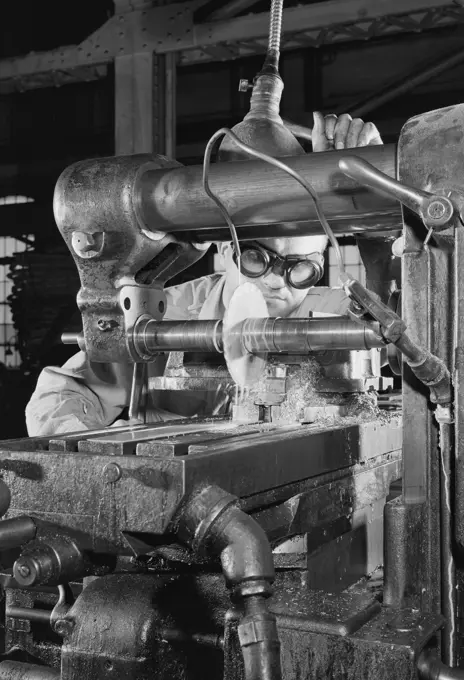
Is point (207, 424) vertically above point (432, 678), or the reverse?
point (207, 424)

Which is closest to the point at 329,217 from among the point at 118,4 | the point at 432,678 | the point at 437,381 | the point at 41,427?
the point at 437,381

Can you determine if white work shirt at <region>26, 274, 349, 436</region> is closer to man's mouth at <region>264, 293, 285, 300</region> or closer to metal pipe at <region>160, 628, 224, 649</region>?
man's mouth at <region>264, 293, 285, 300</region>

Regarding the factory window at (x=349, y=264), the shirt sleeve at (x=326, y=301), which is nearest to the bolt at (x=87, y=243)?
the shirt sleeve at (x=326, y=301)

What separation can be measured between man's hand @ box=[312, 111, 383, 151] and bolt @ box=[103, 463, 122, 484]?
75 cm

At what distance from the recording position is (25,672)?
37.2 inches

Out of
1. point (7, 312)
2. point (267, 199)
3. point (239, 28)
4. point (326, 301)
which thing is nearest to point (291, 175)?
point (267, 199)

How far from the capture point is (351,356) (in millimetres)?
1343

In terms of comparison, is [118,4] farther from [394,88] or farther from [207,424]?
[207,424]

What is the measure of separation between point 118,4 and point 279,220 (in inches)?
151

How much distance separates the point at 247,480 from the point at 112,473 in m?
0.16

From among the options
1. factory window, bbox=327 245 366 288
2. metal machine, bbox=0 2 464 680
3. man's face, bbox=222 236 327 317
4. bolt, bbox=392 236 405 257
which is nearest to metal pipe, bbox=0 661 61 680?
metal machine, bbox=0 2 464 680

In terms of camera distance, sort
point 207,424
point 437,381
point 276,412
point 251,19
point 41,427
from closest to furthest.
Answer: point 437,381, point 207,424, point 276,412, point 41,427, point 251,19

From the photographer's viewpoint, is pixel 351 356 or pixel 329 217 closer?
pixel 329 217

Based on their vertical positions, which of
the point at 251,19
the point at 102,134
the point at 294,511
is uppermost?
the point at 102,134
